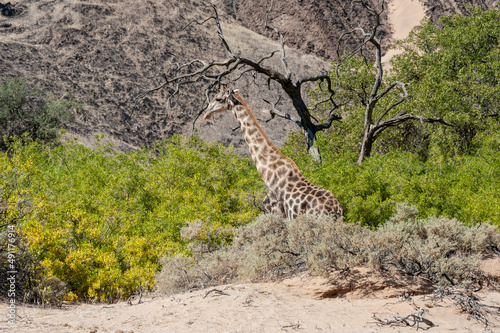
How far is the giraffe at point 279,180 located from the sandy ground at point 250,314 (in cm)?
204

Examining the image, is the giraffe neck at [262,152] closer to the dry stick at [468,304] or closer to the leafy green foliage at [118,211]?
the leafy green foliage at [118,211]

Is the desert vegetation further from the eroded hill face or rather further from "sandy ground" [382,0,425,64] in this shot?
"sandy ground" [382,0,425,64]

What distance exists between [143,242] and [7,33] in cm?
4233

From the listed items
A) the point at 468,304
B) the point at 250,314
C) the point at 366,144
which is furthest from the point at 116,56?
the point at 468,304

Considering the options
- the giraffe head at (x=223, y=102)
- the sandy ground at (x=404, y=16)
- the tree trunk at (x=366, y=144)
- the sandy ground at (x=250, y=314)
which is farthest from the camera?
the sandy ground at (x=404, y=16)

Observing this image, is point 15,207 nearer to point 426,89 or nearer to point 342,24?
point 426,89

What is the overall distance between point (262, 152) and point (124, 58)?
129 ft

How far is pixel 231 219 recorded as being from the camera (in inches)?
357

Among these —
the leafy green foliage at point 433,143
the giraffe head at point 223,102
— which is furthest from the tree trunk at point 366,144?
the giraffe head at point 223,102

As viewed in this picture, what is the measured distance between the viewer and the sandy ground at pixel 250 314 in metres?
4.54

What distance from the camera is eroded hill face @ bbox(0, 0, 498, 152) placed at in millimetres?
39062

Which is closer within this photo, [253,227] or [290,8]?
[253,227]

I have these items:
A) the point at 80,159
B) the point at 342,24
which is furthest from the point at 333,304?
the point at 342,24

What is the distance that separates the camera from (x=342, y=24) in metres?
64.4
